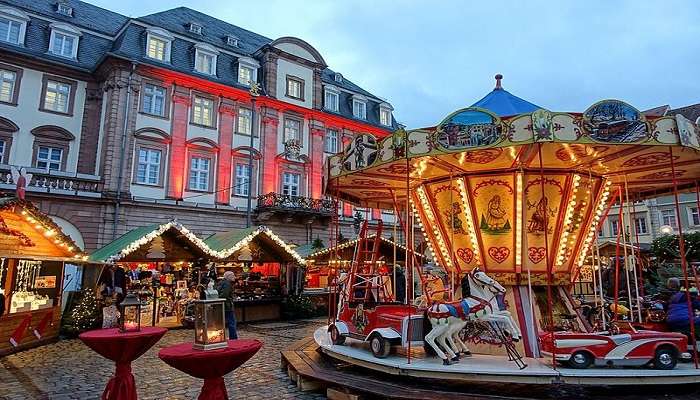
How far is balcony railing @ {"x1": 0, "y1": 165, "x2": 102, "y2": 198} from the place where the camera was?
18.3 meters

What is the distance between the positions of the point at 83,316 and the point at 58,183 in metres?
8.85

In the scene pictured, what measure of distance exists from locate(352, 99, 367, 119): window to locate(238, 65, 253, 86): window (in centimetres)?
777

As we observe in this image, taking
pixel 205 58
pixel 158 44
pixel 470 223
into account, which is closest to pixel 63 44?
pixel 158 44

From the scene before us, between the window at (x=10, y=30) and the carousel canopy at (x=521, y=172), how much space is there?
19.3 metres

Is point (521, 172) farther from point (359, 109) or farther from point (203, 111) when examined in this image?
point (359, 109)

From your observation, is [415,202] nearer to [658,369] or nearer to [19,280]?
[658,369]

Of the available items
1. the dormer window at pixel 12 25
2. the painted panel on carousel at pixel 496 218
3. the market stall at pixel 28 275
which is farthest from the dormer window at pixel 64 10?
the painted panel on carousel at pixel 496 218

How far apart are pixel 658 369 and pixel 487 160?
407cm

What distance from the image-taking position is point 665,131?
6605 mm

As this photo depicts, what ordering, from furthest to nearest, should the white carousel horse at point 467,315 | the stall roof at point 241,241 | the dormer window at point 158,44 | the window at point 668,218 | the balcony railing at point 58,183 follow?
the window at point 668,218
the dormer window at point 158,44
the balcony railing at point 58,183
the stall roof at point 241,241
the white carousel horse at point 467,315

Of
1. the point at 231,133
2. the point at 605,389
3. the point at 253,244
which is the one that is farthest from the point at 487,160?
the point at 231,133

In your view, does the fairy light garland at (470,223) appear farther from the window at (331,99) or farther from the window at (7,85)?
the window at (7,85)

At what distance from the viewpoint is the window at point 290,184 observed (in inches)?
1044

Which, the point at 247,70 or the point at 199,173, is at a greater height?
the point at 247,70
